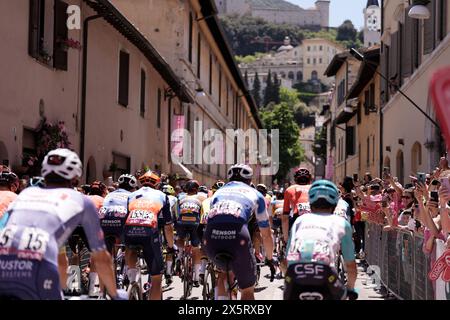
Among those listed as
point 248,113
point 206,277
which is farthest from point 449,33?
point 248,113

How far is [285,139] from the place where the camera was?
116m

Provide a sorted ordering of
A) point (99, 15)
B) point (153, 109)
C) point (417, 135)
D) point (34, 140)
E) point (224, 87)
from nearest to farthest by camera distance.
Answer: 1. point (34, 140)
2. point (99, 15)
3. point (417, 135)
4. point (153, 109)
5. point (224, 87)

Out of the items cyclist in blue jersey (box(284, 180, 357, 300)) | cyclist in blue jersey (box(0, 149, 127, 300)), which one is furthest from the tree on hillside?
cyclist in blue jersey (box(0, 149, 127, 300))

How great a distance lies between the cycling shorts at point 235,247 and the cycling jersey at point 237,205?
73 millimetres

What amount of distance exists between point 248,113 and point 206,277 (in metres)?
76.3

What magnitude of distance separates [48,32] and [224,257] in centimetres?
1135

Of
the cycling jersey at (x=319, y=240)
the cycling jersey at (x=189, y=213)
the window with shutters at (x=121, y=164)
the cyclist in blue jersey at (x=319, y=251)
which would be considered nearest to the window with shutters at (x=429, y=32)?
the window with shutters at (x=121, y=164)

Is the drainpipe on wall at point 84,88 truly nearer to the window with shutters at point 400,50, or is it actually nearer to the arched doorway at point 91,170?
the arched doorway at point 91,170

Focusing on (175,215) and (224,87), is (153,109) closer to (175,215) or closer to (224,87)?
(175,215)

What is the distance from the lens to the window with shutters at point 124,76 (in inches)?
1060

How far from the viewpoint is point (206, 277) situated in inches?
459

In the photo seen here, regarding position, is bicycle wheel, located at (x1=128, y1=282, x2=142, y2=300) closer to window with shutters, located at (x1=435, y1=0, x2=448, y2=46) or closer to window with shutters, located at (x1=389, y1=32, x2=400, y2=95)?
window with shutters, located at (x1=435, y1=0, x2=448, y2=46)
